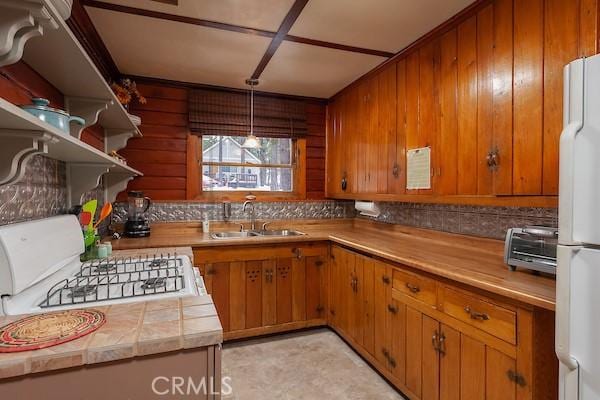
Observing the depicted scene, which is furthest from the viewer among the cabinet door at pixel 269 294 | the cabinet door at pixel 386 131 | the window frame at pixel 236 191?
the window frame at pixel 236 191

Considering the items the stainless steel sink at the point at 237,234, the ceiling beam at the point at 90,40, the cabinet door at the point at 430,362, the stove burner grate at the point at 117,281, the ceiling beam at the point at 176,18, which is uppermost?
the ceiling beam at the point at 176,18

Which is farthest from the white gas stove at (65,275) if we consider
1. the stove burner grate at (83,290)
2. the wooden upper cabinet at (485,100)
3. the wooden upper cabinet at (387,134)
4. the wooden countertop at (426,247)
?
the wooden upper cabinet at (387,134)

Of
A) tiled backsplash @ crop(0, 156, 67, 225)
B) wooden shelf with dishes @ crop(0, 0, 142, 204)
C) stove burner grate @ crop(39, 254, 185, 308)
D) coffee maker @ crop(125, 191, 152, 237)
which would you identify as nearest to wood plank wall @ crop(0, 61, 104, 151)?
wooden shelf with dishes @ crop(0, 0, 142, 204)

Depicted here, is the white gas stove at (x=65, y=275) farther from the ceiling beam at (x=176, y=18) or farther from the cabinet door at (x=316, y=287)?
the cabinet door at (x=316, y=287)

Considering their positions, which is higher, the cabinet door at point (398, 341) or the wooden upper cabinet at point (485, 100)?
the wooden upper cabinet at point (485, 100)

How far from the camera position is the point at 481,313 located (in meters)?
1.47

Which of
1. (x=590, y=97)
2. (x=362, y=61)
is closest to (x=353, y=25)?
(x=362, y=61)

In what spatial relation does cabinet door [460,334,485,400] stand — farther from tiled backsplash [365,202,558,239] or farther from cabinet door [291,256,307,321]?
cabinet door [291,256,307,321]

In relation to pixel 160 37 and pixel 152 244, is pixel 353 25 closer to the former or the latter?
pixel 160 37

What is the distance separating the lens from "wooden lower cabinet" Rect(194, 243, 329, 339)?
8.68ft

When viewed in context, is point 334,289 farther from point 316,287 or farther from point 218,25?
point 218,25

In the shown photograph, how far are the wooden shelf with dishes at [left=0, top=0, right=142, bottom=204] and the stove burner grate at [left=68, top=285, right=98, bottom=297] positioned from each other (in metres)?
0.41

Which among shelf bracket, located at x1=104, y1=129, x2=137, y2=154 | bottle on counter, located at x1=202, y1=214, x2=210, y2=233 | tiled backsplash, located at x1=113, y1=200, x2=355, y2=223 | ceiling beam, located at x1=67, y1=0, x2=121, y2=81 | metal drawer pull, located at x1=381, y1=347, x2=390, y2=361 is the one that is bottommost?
metal drawer pull, located at x1=381, y1=347, x2=390, y2=361

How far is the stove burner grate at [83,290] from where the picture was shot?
1104mm
